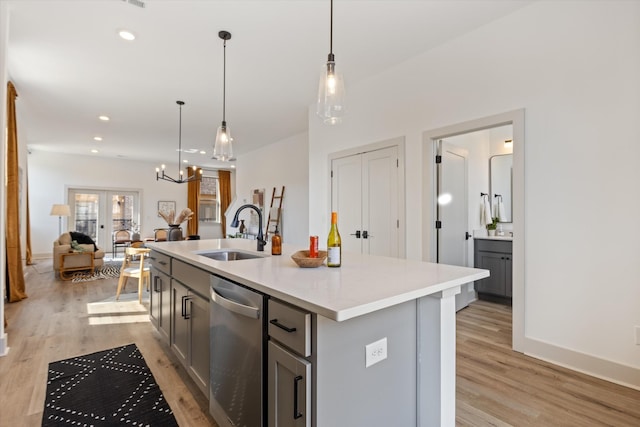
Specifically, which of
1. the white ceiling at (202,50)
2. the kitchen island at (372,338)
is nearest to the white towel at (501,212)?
the white ceiling at (202,50)

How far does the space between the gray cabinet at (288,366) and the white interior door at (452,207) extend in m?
2.61

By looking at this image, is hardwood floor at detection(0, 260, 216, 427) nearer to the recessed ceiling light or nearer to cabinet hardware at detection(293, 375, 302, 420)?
cabinet hardware at detection(293, 375, 302, 420)

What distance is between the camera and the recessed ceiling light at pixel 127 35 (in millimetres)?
2932

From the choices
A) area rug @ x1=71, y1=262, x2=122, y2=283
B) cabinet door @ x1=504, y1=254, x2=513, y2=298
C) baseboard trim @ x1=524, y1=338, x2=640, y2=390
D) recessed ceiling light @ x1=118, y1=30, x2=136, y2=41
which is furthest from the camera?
area rug @ x1=71, y1=262, x2=122, y2=283

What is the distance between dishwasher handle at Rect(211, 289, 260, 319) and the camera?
1.32 m

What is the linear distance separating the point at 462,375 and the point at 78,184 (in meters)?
10.7

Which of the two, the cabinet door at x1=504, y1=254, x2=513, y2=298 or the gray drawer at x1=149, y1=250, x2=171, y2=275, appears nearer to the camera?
the gray drawer at x1=149, y1=250, x2=171, y2=275

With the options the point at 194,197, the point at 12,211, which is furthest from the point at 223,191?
the point at 12,211

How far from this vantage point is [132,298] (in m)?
4.40

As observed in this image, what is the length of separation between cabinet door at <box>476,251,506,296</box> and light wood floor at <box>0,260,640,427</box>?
343 mm

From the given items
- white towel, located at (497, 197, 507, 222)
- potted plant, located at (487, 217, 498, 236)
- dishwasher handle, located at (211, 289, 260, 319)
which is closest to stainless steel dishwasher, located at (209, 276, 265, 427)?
dishwasher handle, located at (211, 289, 260, 319)

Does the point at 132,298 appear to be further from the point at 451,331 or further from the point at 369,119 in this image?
the point at 451,331

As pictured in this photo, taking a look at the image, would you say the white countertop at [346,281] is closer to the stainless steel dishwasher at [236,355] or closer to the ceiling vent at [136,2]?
the stainless steel dishwasher at [236,355]

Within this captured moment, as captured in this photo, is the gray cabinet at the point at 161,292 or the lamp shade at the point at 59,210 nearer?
the gray cabinet at the point at 161,292
